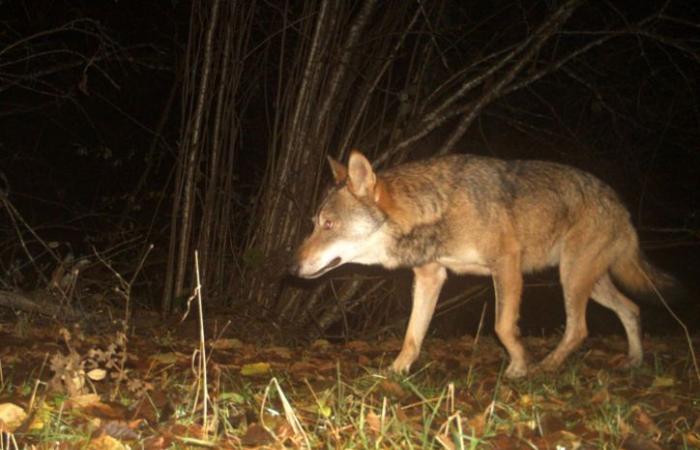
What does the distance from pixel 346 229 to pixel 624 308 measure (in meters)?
2.80

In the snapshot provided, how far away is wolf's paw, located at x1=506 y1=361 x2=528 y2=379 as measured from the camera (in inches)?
203

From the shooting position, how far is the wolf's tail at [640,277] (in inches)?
247

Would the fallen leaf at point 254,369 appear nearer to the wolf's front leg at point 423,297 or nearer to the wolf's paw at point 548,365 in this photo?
the wolf's front leg at point 423,297

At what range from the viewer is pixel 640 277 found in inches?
250

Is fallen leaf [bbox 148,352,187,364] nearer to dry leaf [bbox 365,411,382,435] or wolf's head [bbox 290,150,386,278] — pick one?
wolf's head [bbox 290,150,386,278]

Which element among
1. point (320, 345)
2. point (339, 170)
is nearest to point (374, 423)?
point (339, 170)

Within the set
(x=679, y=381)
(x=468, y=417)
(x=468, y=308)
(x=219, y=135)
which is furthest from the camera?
(x=468, y=308)

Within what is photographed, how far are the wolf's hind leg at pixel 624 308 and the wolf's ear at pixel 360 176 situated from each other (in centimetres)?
244

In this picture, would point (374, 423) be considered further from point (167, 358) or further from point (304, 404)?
point (167, 358)

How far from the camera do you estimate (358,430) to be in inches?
108

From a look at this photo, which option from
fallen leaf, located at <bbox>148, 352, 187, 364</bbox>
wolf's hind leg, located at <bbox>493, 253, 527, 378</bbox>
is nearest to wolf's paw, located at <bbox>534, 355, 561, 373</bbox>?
wolf's hind leg, located at <bbox>493, 253, 527, 378</bbox>

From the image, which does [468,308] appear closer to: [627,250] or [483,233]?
[627,250]

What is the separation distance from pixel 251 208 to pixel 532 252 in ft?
9.99

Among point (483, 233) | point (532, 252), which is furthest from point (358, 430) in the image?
point (532, 252)
